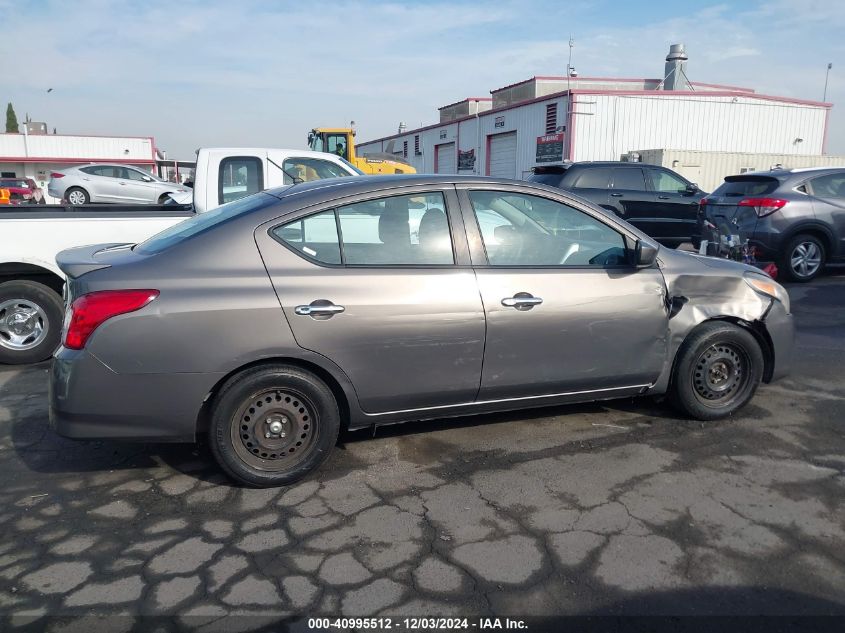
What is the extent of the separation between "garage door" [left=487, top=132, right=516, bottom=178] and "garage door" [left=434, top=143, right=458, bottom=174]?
4171mm

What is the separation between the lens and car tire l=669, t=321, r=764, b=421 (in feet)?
13.8

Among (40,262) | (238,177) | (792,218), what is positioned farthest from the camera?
(792,218)

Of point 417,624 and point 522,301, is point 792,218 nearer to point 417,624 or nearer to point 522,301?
point 522,301

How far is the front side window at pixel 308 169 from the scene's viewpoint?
7395 mm

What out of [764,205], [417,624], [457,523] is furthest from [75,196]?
[417,624]

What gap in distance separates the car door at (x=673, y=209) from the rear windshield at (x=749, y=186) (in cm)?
194

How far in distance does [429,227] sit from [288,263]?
85 centimetres

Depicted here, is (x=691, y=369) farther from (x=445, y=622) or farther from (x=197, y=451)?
(x=197, y=451)

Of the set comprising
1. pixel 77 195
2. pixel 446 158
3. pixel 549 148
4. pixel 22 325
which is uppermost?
pixel 446 158

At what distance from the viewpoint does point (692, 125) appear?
26062mm

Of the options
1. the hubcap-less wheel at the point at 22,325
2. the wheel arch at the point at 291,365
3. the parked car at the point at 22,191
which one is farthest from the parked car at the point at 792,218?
the parked car at the point at 22,191

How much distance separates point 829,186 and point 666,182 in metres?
3.19

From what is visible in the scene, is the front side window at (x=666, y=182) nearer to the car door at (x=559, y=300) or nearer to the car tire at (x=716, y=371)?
the car tire at (x=716, y=371)

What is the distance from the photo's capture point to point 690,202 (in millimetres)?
12055
